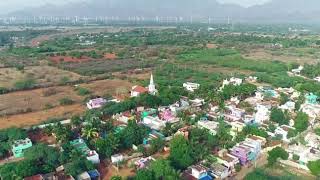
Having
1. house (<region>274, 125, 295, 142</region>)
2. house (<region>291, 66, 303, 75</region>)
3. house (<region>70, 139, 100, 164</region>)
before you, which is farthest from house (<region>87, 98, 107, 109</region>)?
house (<region>291, 66, 303, 75</region>)

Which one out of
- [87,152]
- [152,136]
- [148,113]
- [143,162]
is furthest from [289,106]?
[87,152]

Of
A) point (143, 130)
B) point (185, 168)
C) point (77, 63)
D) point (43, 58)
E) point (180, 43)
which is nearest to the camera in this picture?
point (185, 168)

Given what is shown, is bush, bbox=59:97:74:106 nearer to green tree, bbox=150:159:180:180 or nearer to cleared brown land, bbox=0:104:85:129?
cleared brown land, bbox=0:104:85:129

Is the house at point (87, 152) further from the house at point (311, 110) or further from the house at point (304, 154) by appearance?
the house at point (311, 110)

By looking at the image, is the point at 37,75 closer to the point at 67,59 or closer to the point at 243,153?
the point at 67,59

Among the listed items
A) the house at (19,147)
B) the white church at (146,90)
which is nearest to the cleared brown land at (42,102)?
the white church at (146,90)

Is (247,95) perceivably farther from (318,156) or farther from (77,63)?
(77,63)

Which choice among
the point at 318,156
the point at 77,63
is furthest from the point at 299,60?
the point at 318,156
